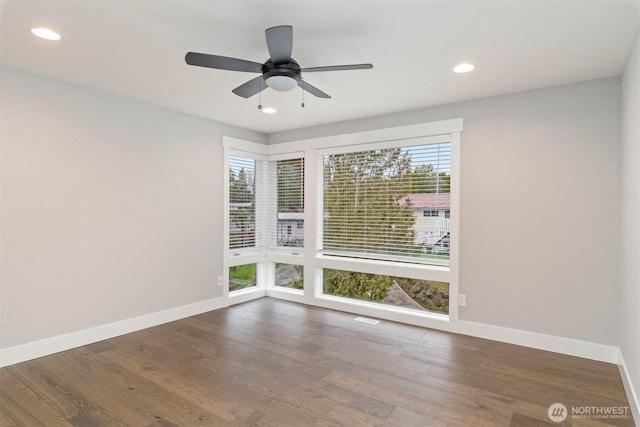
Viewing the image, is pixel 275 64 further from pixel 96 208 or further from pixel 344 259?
pixel 344 259

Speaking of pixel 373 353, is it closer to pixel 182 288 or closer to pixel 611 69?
pixel 182 288

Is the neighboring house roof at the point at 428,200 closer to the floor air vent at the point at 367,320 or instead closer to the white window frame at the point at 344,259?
the white window frame at the point at 344,259

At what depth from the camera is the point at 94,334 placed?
11.5ft

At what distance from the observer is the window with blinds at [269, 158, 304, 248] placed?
5348 millimetres

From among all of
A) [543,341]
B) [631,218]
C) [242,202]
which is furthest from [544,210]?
[242,202]

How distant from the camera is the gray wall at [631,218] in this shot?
2.28 m

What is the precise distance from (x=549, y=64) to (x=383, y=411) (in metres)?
3.02

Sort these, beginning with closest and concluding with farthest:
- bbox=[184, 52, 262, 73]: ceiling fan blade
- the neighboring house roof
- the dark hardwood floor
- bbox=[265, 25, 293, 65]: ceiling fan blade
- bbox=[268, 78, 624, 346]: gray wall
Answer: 1. bbox=[265, 25, 293, 65]: ceiling fan blade
2. bbox=[184, 52, 262, 73]: ceiling fan blade
3. the dark hardwood floor
4. bbox=[268, 78, 624, 346]: gray wall
5. the neighboring house roof

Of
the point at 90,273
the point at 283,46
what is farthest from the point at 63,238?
the point at 283,46

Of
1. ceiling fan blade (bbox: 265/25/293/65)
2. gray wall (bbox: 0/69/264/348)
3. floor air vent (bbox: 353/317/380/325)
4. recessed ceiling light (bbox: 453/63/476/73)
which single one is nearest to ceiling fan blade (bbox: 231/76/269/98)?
ceiling fan blade (bbox: 265/25/293/65)

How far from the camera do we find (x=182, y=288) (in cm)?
436

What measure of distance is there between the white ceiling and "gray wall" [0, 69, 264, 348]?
0.37 meters

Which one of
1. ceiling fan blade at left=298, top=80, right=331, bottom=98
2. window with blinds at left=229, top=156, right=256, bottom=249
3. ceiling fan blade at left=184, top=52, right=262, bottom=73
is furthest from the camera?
window with blinds at left=229, top=156, right=256, bottom=249

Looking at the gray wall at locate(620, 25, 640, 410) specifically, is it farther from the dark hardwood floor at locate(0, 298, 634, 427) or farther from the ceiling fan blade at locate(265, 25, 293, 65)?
the ceiling fan blade at locate(265, 25, 293, 65)
